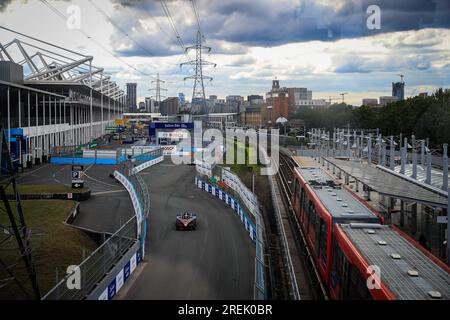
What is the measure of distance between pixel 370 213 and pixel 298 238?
529 centimetres

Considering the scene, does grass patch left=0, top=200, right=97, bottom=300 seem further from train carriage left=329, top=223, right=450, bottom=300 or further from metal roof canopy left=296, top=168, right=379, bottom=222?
metal roof canopy left=296, top=168, right=379, bottom=222

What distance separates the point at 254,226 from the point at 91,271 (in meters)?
5.95

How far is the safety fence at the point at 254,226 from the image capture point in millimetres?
8164

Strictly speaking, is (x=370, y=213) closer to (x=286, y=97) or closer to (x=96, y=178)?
(x=96, y=178)

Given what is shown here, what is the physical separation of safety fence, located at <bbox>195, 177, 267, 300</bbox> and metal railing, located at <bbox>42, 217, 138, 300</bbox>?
280 cm

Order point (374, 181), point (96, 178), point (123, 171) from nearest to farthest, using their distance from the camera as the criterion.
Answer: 1. point (374, 181)
2. point (123, 171)
3. point (96, 178)

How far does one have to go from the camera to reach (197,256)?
39.1 ft

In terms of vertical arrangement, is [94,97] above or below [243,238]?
above

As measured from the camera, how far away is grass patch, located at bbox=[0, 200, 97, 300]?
31.1ft

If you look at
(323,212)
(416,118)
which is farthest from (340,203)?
(416,118)

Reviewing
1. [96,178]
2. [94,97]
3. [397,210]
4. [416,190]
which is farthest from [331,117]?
[416,190]

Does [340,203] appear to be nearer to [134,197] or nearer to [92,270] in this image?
[92,270]

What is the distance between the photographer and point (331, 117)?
61938mm

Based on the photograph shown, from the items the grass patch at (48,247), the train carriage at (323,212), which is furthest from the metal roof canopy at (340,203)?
the grass patch at (48,247)
